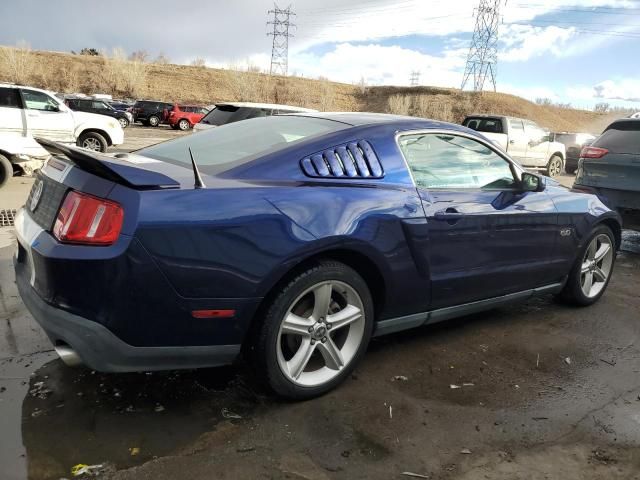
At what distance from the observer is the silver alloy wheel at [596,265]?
4645 mm

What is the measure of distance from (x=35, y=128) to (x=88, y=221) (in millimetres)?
9598

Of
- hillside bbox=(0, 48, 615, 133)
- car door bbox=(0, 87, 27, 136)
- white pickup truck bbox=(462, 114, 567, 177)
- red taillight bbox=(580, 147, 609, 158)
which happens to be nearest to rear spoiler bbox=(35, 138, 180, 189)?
red taillight bbox=(580, 147, 609, 158)

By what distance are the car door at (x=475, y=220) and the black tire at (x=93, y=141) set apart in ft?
33.9

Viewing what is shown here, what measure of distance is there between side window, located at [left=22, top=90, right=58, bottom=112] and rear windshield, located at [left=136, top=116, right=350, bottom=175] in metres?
8.46

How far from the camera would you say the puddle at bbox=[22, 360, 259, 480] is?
239 centimetres

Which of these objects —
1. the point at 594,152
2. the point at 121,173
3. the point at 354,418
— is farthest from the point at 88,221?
the point at 594,152

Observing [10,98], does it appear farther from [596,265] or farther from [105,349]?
[596,265]

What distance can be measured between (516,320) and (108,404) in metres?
3.16

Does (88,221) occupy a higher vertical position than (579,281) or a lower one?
higher

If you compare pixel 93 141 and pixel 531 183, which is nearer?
pixel 531 183

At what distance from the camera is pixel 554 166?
17.1 meters

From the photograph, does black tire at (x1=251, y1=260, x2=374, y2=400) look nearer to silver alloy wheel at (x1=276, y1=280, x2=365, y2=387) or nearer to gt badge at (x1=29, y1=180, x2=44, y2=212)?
silver alloy wheel at (x1=276, y1=280, x2=365, y2=387)

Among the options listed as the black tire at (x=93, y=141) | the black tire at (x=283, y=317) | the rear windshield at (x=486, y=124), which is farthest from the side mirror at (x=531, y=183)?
the rear windshield at (x=486, y=124)

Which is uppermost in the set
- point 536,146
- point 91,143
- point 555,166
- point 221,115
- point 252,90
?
point 252,90
